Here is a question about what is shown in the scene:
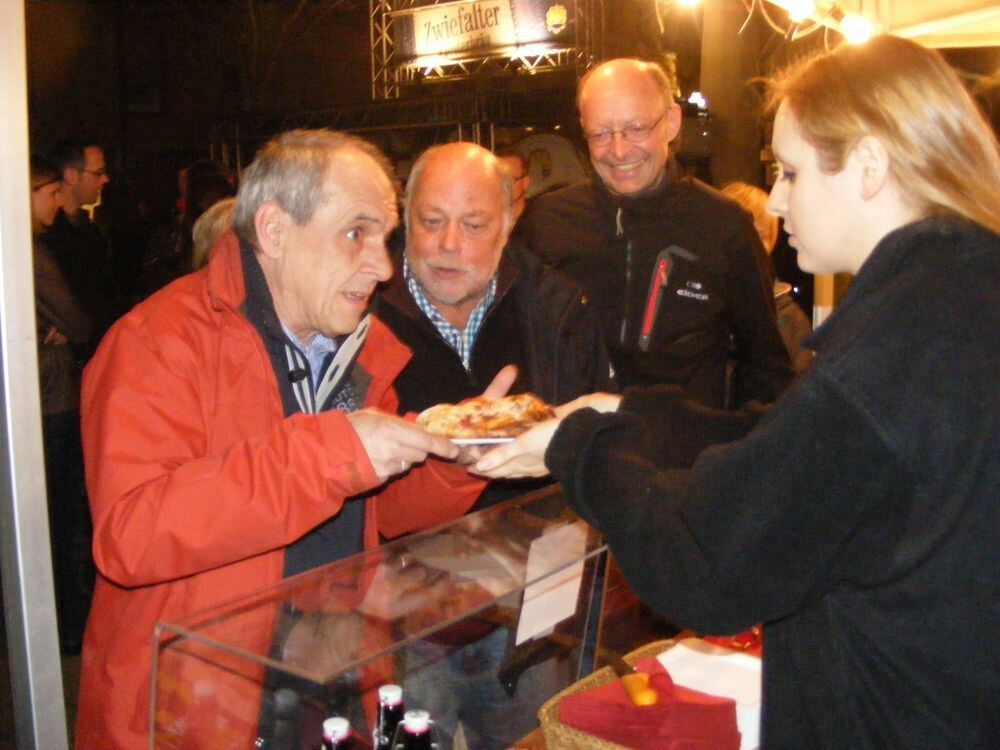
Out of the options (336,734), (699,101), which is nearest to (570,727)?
(336,734)

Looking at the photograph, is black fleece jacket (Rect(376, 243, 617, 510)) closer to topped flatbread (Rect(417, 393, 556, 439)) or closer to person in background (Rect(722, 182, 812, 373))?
topped flatbread (Rect(417, 393, 556, 439))

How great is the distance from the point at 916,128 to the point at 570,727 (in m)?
1.32

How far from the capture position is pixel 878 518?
139cm

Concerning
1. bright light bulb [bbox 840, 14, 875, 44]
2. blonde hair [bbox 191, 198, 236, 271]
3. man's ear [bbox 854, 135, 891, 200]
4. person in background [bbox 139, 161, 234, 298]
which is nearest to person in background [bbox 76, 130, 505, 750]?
blonde hair [bbox 191, 198, 236, 271]

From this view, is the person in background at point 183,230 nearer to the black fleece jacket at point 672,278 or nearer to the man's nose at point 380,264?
the black fleece jacket at point 672,278

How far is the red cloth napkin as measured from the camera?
215 centimetres

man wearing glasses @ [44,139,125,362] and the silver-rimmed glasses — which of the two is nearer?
the silver-rimmed glasses

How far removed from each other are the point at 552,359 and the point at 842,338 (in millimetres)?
1923

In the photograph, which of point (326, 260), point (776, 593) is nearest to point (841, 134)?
point (776, 593)

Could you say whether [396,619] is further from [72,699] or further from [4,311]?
[72,699]

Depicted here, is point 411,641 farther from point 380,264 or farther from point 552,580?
point 380,264

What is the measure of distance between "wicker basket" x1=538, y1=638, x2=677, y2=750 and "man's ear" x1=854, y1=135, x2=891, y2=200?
1.19 metres

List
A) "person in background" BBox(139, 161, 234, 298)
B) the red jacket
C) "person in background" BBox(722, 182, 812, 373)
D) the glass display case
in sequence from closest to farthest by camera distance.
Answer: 1. the glass display case
2. the red jacket
3. "person in background" BBox(722, 182, 812, 373)
4. "person in background" BBox(139, 161, 234, 298)

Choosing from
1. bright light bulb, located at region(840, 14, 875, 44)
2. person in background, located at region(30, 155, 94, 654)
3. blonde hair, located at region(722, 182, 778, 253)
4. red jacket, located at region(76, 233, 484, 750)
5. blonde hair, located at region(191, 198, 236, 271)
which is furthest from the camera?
blonde hair, located at region(722, 182, 778, 253)
